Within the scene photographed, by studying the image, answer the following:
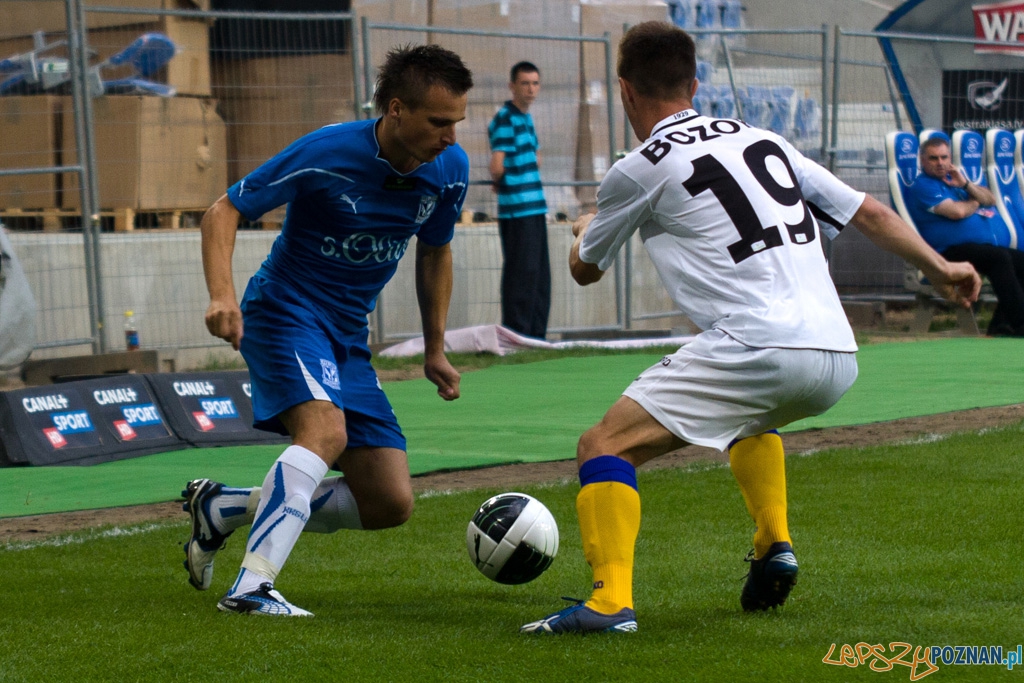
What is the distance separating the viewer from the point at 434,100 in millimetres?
4848

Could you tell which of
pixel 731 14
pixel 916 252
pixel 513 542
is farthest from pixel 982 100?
pixel 513 542

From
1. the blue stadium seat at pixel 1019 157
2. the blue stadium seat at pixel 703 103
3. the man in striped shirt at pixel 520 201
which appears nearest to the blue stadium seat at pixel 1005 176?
the blue stadium seat at pixel 1019 157

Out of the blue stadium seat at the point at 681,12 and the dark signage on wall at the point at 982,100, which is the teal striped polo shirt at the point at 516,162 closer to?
the dark signage on wall at the point at 982,100

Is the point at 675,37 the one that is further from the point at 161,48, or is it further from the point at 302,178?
the point at 161,48

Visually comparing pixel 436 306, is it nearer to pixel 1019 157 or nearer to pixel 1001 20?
pixel 1019 157

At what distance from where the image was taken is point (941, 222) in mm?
14906

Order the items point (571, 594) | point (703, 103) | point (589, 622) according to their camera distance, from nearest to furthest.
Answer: point (589, 622) → point (571, 594) → point (703, 103)

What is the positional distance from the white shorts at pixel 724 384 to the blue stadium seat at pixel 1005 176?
1244 cm

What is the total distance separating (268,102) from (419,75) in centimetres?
829

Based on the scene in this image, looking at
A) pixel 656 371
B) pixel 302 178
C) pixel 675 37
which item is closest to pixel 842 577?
pixel 656 371

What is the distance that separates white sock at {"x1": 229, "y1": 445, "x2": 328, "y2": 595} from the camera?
4.73 m

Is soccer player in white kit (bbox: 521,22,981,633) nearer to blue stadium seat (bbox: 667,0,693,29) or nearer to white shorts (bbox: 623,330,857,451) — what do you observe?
white shorts (bbox: 623,330,857,451)

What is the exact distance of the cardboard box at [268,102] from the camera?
41.7 ft

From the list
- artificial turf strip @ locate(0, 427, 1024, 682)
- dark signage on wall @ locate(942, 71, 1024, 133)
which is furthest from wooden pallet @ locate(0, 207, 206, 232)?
dark signage on wall @ locate(942, 71, 1024, 133)
